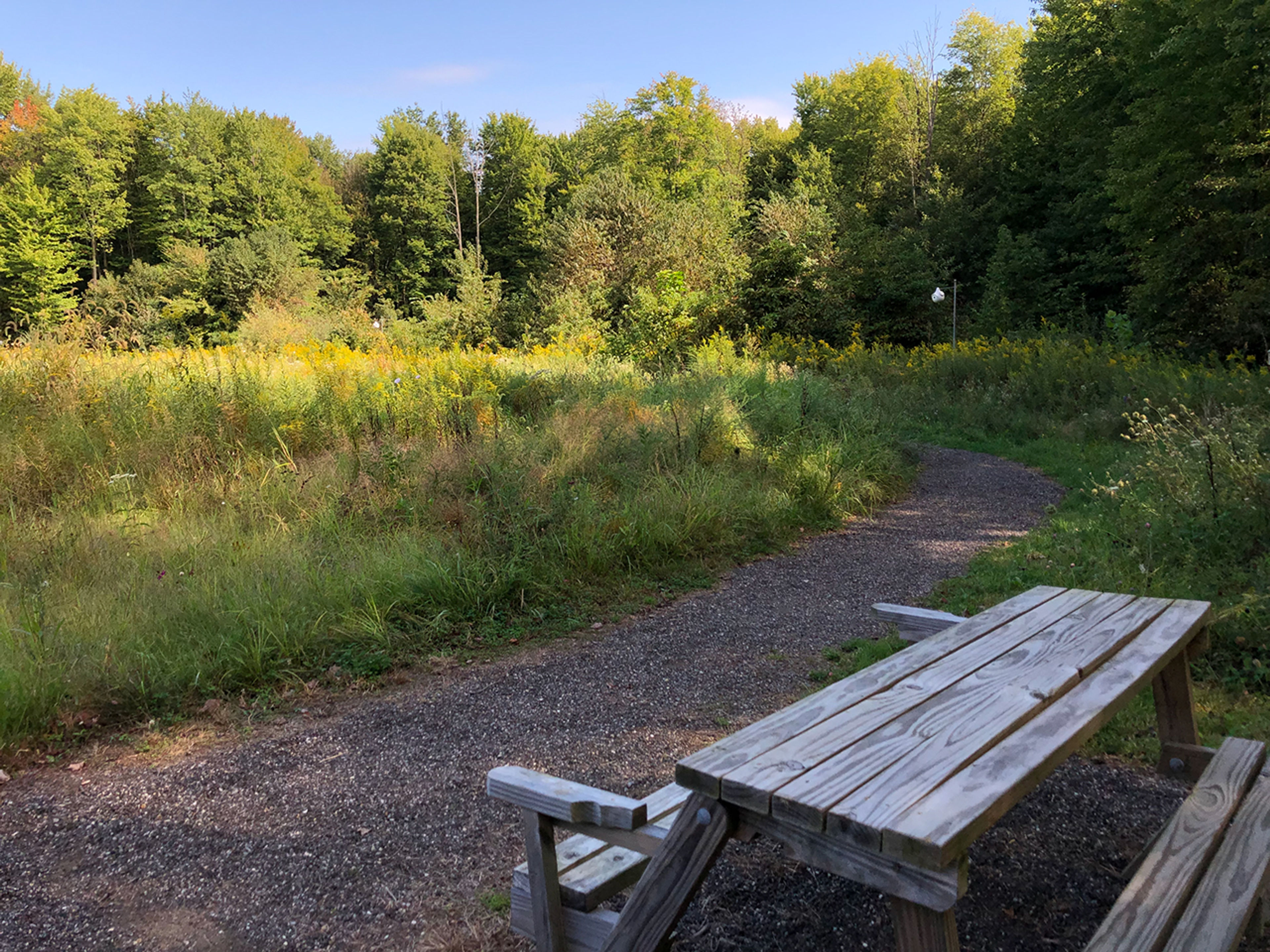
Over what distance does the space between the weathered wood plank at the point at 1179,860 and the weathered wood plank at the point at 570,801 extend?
87 centimetres

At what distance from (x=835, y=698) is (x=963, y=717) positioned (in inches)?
10.1

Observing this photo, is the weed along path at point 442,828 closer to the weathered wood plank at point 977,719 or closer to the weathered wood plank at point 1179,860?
the weathered wood plank at point 1179,860

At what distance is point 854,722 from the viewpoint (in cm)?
160

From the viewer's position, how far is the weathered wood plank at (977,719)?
48.8 inches

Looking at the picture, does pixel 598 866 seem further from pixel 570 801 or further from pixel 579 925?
pixel 570 801

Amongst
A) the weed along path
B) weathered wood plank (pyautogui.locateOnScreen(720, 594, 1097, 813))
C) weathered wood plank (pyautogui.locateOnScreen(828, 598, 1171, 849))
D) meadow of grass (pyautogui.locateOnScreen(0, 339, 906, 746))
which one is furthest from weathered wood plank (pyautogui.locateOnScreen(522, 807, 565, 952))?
meadow of grass (pyautogui.locateOnScreen(0, 339, 906, 746))

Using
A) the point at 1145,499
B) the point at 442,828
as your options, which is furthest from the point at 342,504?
the point at 1145,499

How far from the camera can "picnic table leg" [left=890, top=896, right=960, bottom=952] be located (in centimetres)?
123

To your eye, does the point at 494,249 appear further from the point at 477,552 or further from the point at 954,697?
the point at 954,697

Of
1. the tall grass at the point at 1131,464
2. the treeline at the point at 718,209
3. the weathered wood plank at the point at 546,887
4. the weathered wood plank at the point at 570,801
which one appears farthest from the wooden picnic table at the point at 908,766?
the treeline at the point at 718,209

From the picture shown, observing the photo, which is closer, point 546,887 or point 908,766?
point 908,766

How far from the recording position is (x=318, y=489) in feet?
19.2

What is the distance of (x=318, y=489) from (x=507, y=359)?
5212 millimetres

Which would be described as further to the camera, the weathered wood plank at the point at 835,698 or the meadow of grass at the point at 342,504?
the meadow of grass at the point at 342,504
